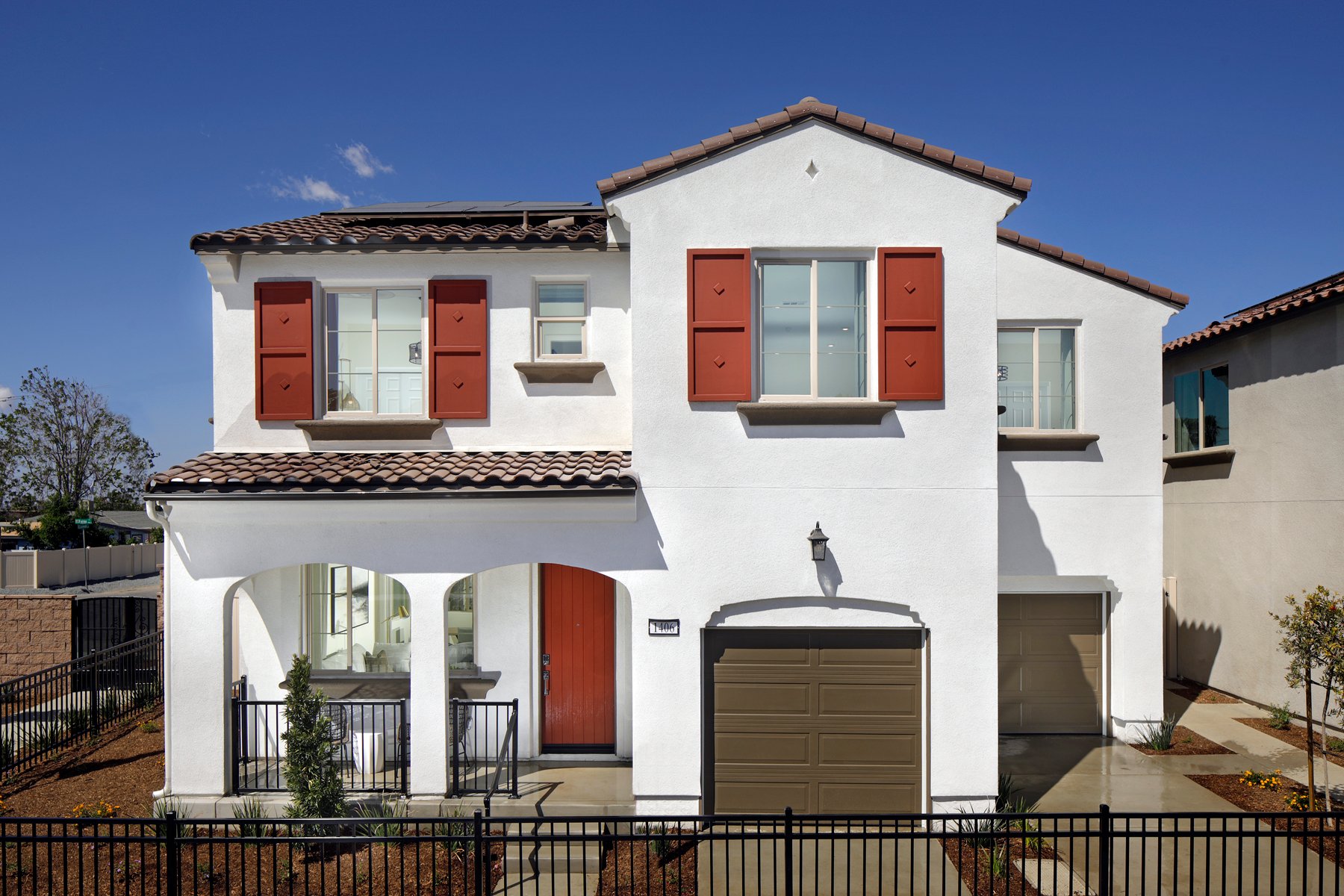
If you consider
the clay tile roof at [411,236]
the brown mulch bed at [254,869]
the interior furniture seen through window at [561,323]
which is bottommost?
the brown mulch bed at [254,869]

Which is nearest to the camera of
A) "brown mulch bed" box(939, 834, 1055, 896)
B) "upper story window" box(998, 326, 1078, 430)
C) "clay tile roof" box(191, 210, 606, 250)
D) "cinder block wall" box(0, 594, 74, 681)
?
"brown mulch bed" box(939, 834, 1055, 896)

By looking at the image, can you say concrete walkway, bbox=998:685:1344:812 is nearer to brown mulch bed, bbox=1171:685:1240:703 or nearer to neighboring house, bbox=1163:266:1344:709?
brown mulch bed, bbox=1171:685:1240:703

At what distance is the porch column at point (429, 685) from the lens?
752 centimetres

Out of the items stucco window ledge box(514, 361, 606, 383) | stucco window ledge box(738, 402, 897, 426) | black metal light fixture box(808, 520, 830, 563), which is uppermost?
stucco window ledge box(514, 361, 606, 383)

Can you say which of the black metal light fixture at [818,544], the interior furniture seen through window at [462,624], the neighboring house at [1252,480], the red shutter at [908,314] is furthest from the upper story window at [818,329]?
the neighboring house at [1252,480]

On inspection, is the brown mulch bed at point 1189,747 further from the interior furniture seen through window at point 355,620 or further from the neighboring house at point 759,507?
the interior furniture seen through window at point 355,620

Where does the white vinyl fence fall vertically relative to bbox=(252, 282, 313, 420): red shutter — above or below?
below

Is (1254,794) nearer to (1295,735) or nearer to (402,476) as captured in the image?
(1295,735)

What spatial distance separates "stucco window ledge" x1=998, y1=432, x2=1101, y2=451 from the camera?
32.3ft

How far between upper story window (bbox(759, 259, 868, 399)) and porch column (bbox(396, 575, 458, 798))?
434 cm

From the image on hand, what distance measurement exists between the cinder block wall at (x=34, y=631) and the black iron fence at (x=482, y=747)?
Answer: 34.4ft

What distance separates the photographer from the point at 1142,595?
401 inches

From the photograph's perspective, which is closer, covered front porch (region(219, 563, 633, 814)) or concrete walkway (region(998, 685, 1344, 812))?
concrete walkway (region(998, 685, 1344, 812))

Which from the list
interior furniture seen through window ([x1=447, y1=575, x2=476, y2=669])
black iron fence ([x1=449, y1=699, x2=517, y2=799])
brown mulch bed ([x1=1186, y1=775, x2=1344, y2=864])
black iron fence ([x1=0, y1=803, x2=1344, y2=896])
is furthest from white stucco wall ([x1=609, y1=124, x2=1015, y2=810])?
brown mulch bed ([x1=1186, y1=775, x2=1344, y2=864])
